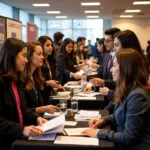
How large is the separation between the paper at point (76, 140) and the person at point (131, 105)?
6 cm

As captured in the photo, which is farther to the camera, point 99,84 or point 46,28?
point 46,28

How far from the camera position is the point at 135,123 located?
4.96 feet

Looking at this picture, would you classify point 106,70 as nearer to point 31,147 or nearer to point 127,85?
point 127,85

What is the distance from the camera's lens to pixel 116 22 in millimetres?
15578

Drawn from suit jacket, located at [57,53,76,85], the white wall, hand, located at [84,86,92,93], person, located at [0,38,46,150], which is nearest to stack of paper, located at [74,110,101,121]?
person, located at [0,38,46,150]

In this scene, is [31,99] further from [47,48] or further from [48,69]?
[47,48]

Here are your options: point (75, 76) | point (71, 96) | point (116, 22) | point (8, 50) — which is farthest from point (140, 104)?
point (116, 22)

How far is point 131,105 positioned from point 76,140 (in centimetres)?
41

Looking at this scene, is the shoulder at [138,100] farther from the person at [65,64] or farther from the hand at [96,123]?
the person at [65,64]

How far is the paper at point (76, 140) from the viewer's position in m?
1.55

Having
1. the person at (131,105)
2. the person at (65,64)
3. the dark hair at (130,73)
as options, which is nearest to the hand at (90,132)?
the person at (131,105)

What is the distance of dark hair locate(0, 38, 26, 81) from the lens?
5.99 feet

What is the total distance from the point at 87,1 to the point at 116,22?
664cm

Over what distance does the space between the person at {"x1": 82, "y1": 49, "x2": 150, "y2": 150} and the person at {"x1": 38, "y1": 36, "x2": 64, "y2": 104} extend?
5.40ft
